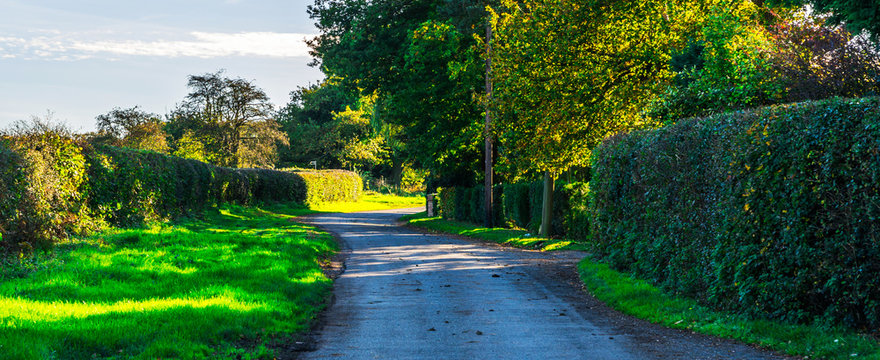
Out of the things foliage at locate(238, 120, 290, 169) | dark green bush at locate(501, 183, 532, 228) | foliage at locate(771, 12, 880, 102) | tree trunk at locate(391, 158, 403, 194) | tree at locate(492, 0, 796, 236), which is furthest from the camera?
tree trunk at locate(391, 158, 403, 194)

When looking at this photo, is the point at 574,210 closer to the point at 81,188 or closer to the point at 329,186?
the point at 81,188

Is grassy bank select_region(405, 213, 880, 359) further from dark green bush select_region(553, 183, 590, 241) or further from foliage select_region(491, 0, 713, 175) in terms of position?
dark green bush select_region(553, 183, 590, 241)

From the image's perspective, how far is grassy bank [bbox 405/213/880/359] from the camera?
7115 millimetres

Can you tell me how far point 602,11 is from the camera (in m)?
19.7

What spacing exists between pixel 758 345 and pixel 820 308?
2.91ft

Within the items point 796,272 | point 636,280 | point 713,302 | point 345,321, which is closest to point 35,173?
point 345,321

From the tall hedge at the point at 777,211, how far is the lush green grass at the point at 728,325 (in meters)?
0.23

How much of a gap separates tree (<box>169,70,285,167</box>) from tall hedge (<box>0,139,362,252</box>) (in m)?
35.3

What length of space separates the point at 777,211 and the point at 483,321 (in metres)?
3.94

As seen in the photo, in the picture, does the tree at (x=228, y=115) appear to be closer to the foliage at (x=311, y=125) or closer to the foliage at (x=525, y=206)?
the foliage at (x=311, y=125)

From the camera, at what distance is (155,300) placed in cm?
967

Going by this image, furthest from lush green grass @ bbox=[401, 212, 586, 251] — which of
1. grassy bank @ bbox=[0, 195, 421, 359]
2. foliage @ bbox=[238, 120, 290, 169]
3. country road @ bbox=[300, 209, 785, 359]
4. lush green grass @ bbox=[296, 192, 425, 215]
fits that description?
foliage @ bbox=[238, 120, 290, 169]

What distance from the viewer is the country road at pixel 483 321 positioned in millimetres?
7508

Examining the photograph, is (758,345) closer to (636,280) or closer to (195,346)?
(636,280)
